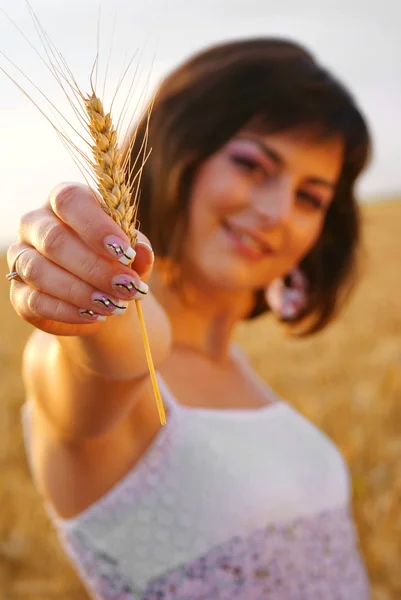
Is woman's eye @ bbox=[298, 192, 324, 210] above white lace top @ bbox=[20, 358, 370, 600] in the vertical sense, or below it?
above

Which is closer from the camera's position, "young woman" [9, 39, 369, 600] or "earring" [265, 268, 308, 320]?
"young woman" [9, 39, 369, 600]

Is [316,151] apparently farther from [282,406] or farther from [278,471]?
[278,471]

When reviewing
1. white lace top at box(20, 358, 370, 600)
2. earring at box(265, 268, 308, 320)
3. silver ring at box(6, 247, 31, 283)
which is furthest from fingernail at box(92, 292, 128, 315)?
earring at box(265, 268, 308, 320)

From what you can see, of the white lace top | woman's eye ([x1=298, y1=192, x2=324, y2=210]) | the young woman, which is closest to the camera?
the young woman

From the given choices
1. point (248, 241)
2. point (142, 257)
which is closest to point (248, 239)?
point (248, 241)

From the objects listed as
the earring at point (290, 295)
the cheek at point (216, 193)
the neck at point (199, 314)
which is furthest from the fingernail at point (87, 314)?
the earring at point (290, 295)

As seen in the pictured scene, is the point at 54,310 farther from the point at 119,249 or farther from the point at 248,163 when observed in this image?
the point at 248,163

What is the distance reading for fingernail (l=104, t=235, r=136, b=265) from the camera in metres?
0.50

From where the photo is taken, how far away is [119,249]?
1.64 feet

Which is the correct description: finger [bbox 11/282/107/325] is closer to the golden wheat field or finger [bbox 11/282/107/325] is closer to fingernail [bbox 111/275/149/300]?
fingernail [bbox 111/275/149/300]

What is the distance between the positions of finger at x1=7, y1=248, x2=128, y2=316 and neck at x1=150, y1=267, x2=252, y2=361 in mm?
958

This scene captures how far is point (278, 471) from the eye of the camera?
1257mm

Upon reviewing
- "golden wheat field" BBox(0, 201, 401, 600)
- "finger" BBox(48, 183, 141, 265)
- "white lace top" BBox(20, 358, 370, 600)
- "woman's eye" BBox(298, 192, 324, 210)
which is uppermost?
"finger" BBox(48, 183, 141, 265)

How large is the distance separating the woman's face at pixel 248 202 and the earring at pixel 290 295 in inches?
28.1
